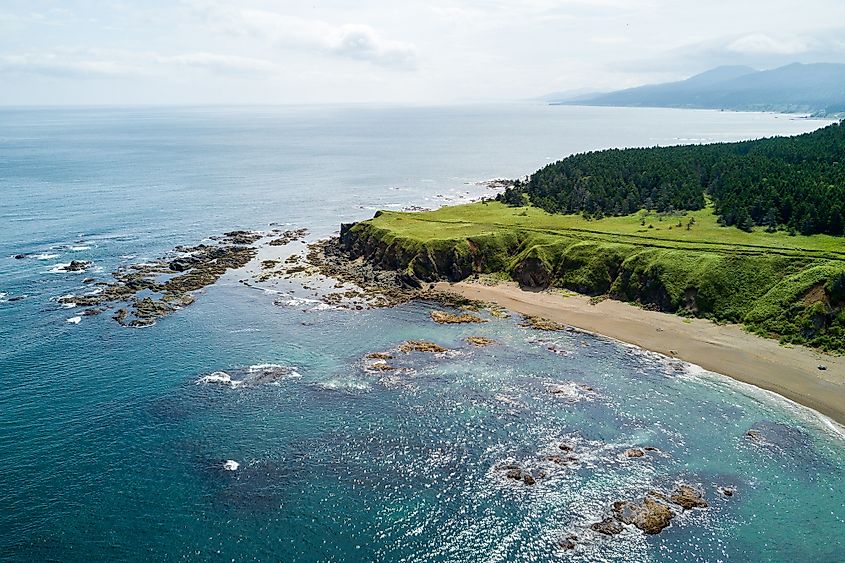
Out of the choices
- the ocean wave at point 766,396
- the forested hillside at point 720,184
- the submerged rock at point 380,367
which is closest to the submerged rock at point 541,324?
the ocean wave at point 766,396

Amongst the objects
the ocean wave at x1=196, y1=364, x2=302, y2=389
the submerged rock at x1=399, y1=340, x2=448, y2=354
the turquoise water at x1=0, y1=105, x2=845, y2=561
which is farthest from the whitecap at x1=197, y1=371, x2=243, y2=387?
the submerged rock at x1=399, y1=340, x2=448, y2=354

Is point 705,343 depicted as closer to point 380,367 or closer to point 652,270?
point 652,270

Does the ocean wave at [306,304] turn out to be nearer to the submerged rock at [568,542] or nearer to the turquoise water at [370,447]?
the turquoise water at [370,447]

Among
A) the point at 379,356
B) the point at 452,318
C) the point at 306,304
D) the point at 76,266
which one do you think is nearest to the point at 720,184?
the point at 452,318

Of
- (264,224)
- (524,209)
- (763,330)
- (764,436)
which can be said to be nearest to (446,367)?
(764,436)

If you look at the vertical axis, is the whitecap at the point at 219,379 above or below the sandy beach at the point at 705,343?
below

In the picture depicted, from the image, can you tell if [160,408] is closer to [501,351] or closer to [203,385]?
[203,385]

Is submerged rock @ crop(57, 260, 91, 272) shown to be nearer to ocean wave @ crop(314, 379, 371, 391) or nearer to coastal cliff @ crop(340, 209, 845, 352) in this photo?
coastal cliff @ crop(340, 209, 845, 352)
